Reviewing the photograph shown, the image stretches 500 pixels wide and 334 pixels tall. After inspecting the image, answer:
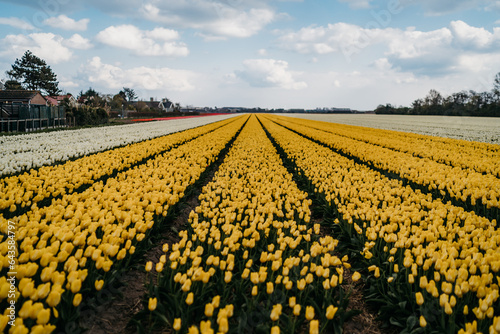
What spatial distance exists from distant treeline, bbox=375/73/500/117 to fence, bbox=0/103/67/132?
85757 millimetres

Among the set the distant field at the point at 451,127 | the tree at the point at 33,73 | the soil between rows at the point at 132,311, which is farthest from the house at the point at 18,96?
the soil between rows at the point at 132,311

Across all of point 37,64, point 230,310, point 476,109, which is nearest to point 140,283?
point 230,310

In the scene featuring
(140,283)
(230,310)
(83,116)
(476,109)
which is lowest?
(140,283)

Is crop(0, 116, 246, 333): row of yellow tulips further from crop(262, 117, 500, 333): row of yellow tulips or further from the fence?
the fence

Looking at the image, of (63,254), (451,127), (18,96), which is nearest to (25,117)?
(63,254)

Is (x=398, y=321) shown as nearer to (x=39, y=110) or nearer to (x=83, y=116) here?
(x=39, y=110)

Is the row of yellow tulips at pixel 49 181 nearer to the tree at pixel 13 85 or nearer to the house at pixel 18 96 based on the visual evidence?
the house at pixel 18 96

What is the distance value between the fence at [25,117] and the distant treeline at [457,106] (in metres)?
85.8

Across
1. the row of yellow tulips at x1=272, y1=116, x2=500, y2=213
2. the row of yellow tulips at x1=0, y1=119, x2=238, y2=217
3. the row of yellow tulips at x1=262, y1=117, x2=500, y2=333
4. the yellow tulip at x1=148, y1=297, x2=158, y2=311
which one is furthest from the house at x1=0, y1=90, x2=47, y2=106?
the row of yellow tulips at x1=262, y1=117, x2=500, y2=333

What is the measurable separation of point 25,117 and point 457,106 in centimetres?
10015

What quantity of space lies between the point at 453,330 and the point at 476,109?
302 ft

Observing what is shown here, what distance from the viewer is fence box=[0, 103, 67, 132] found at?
23.1 metres

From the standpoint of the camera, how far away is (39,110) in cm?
2681

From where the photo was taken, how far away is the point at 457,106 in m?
84.2
